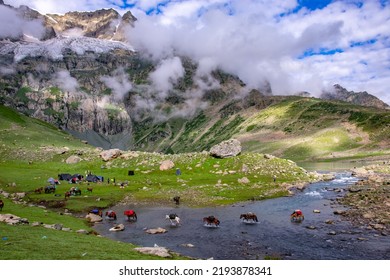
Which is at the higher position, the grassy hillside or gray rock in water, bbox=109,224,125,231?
the grassy hillside

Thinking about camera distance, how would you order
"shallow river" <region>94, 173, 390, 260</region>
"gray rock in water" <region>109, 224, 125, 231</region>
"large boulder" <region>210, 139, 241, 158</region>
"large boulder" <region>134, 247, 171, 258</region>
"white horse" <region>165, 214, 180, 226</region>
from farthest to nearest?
1. "large boulder" <region>210, 139, 241, 158</region>
2. "white horse" <region>165, 214, 180, 226</region>
3. "gray rock in water" <region>109, 224, 125, 231</region>
4. "shallow river" <region>94, 173, 390, 260</region>
5. "large boulder" <region>134, 247, 171, 258</region>

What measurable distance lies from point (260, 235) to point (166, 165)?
62.2 metres

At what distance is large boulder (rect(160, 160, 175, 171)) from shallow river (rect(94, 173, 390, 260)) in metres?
38.9

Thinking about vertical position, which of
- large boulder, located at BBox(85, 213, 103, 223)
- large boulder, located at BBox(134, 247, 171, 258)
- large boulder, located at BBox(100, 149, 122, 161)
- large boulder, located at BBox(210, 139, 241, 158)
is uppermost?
large boulder, located at BBox(210, 139, 241, 158)

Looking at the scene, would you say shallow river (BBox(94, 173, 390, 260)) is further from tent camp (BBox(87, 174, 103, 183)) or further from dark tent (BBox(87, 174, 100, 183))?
dark tent (BBox(87, 174, 100, 183))

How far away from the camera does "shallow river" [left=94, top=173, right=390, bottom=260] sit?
35.2 m

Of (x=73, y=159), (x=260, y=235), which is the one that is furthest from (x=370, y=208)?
(x=73, y=159)

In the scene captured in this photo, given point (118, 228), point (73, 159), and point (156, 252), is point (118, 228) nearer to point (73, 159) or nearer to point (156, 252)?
point (156, 252)

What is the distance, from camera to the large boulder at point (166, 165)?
102 m

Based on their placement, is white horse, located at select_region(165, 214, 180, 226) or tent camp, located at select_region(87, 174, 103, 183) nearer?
white horse, located at select_region(165, 214, 180, 226)

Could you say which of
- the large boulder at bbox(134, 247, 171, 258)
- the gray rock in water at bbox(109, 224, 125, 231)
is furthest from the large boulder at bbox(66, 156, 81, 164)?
the large boulder at bbox(134, 247, 171, 258)

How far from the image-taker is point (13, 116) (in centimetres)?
19650

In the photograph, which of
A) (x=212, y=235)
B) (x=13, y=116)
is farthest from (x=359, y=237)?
(x=13, y=116)
